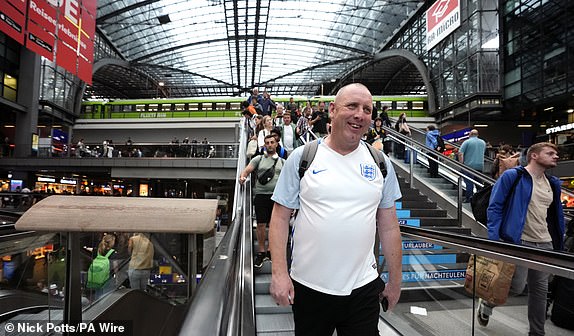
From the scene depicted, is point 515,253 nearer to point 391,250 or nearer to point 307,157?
point 391,250

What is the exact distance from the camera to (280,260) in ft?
5.41

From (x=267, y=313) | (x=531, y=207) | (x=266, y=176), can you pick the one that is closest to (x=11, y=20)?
(x=266, y=176)

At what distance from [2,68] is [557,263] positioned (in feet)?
99.4

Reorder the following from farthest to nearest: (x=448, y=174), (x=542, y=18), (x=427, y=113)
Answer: (x=427, y=113) → (x=542, y=18) → (x=448, y=174)

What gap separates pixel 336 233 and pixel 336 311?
1.19 feet

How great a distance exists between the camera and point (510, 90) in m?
21.1

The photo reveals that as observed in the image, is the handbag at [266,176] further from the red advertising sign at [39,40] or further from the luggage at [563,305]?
the red advertising sign at [39,40]

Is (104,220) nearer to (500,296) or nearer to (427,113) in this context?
(500,296)

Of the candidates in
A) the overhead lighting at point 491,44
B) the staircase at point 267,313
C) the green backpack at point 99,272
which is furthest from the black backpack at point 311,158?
the overhead lighting at point 491,44

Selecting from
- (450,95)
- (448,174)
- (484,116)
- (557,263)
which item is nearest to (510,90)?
(484,116)

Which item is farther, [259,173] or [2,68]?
[2,68]

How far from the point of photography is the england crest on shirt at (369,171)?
67.3 inches

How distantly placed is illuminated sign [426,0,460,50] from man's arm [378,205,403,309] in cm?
1533

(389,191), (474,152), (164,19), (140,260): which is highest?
(164,19)
